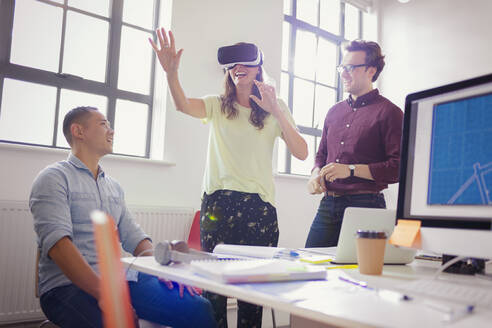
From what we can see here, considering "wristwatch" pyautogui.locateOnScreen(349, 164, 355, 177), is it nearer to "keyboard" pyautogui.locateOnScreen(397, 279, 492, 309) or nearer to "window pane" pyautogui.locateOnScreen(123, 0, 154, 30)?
"keyboard" pyautogui.locateOnScreen(397, 279, 492, 309)

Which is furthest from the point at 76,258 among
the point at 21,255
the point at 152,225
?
the point at 152,225

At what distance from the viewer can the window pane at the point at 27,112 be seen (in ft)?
9.40

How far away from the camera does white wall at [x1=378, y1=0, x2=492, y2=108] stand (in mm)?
4555

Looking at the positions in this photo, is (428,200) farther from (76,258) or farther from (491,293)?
(76,258)

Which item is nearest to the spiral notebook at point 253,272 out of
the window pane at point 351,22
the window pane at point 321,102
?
the window pane at point 321,102

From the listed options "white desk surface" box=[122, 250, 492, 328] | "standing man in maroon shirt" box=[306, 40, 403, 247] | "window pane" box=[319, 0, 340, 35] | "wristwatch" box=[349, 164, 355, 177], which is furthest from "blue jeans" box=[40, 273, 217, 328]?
"window pane" box=[319, 0, 340, 35]

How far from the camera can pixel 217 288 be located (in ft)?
2.86

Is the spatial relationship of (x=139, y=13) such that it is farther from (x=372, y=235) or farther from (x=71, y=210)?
(x=372, y=235)

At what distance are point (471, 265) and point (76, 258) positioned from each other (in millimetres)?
1167

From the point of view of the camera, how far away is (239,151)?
1.90 m

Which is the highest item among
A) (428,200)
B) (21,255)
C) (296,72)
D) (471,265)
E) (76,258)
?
(296,72)

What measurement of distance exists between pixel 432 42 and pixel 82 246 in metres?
4.60

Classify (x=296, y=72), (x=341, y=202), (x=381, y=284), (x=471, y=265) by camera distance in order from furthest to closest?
(x=296, y=72) < (x=341, y=202) < (x=471, y=265) < (x=381, y=284)

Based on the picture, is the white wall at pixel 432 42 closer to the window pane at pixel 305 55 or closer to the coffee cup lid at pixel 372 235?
the window pane at pixel 305 55
